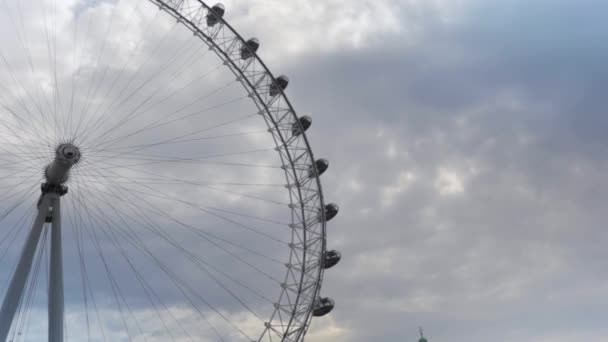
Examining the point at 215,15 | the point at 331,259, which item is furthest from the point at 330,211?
the point at 215,15

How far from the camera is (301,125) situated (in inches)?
1403

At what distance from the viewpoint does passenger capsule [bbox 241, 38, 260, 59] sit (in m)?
34.3

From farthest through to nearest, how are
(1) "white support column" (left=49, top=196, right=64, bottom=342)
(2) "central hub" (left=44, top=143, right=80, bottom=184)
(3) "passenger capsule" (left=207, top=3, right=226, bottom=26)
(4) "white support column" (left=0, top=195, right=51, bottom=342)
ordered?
(3) "passenger capsule" (left=207, top=3, right=226, bottom=26), (2) "central hub" (left=44, top=143, right=80, bottom=184), (1) "white support column" (left=49, top=196, right=64, bottom=342), (4) "white support column" (left=0, top=195, right=51, bottom=342)

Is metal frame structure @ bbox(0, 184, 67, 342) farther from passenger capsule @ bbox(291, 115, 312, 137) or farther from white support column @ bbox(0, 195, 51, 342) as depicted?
passenger capsule @ bbox(291, 115, 312, 137)

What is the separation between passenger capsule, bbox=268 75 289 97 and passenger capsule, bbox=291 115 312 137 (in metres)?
2.22

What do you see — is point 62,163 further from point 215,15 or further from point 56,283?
point 215,15

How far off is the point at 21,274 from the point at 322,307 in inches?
647

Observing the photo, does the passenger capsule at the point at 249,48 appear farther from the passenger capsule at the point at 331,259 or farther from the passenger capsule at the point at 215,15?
the passenger capsule at the point at 331,259

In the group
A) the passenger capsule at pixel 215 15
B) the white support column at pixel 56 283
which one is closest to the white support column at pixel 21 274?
the white support column at pixel 56 283

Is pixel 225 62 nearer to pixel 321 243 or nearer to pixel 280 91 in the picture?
pixel 280 91

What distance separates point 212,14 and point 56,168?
1277 cm

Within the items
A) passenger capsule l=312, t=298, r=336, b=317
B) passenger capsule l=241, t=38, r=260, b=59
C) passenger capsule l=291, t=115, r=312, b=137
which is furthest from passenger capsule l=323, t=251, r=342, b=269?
passenger capsule l=241, t=38, r=260, b=59

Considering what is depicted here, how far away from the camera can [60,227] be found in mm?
27922

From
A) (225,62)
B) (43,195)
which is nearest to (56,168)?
(43,195)
